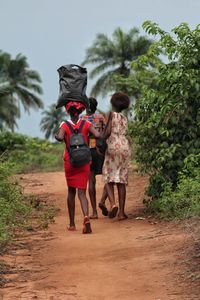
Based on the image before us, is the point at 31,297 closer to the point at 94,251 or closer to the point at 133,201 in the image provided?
the point at 94,251

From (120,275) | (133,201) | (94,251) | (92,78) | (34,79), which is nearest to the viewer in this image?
(120,275)

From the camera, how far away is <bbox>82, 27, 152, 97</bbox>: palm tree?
42.8m

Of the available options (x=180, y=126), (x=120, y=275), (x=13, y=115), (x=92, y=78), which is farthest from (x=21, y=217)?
(x=13, y=115)

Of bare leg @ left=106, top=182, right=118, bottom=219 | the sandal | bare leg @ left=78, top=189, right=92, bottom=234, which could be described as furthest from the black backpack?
bare leg @ left=106, top=182, right=118, bottom=219

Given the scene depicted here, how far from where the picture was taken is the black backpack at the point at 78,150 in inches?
295

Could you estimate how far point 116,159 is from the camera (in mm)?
8469

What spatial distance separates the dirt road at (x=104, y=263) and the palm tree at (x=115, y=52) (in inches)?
1390

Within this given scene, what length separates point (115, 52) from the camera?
1699 inches

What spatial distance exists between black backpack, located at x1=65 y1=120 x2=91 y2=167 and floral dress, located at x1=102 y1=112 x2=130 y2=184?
903mm

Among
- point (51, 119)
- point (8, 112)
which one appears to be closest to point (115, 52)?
point (8, 112)

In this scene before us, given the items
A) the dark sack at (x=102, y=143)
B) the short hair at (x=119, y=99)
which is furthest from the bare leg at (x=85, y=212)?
the short hair at (x=119, y=99)

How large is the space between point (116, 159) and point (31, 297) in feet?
12.7

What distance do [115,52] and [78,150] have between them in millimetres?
36257

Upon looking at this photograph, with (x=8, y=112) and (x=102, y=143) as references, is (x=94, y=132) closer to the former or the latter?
(x=102, y=143)
